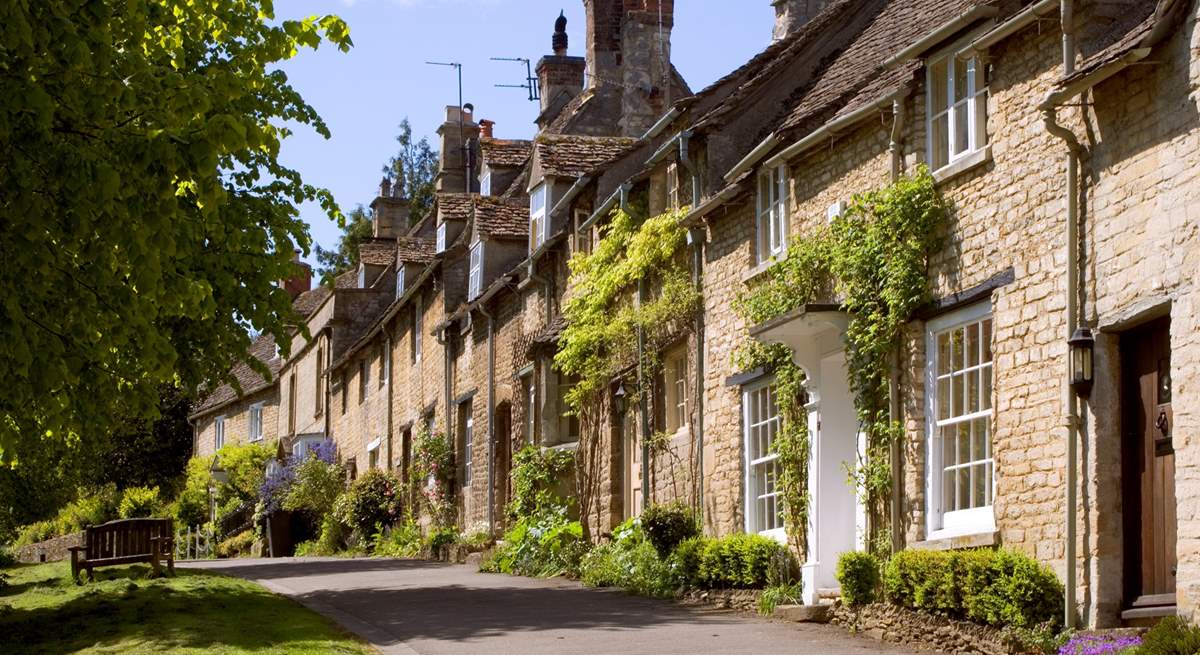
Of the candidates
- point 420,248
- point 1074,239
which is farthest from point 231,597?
point 420,248

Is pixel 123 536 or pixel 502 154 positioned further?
pixel 502 154

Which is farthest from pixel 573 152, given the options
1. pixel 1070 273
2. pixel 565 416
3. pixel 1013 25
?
pixel 1070 273

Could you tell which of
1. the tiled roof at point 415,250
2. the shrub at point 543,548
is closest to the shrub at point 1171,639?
the shrub at point 543,548

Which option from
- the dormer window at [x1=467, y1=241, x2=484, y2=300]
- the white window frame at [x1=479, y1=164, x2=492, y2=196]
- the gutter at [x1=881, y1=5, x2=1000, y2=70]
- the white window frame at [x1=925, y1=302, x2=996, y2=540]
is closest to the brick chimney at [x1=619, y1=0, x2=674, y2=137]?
the dormer window at [x1=467, y1=241, x2=484, y2=300]

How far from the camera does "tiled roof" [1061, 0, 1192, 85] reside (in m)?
11.1

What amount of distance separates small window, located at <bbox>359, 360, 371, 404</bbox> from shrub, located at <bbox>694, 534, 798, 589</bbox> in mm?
26715

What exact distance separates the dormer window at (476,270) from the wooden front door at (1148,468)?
21.0 meters

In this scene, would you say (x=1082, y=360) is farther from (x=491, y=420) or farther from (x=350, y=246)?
(x=350, y=246)

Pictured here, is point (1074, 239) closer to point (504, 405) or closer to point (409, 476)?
point (504, 405)

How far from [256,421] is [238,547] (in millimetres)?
16489

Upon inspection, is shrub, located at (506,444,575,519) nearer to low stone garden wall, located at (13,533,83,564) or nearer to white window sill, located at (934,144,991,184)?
white window sill, located at (934,144,991,184)

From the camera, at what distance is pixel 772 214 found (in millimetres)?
18219

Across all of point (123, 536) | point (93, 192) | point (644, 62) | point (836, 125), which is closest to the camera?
point (93, 192)

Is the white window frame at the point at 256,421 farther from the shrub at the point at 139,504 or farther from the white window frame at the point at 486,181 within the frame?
the white window frame at the point at 486,181
